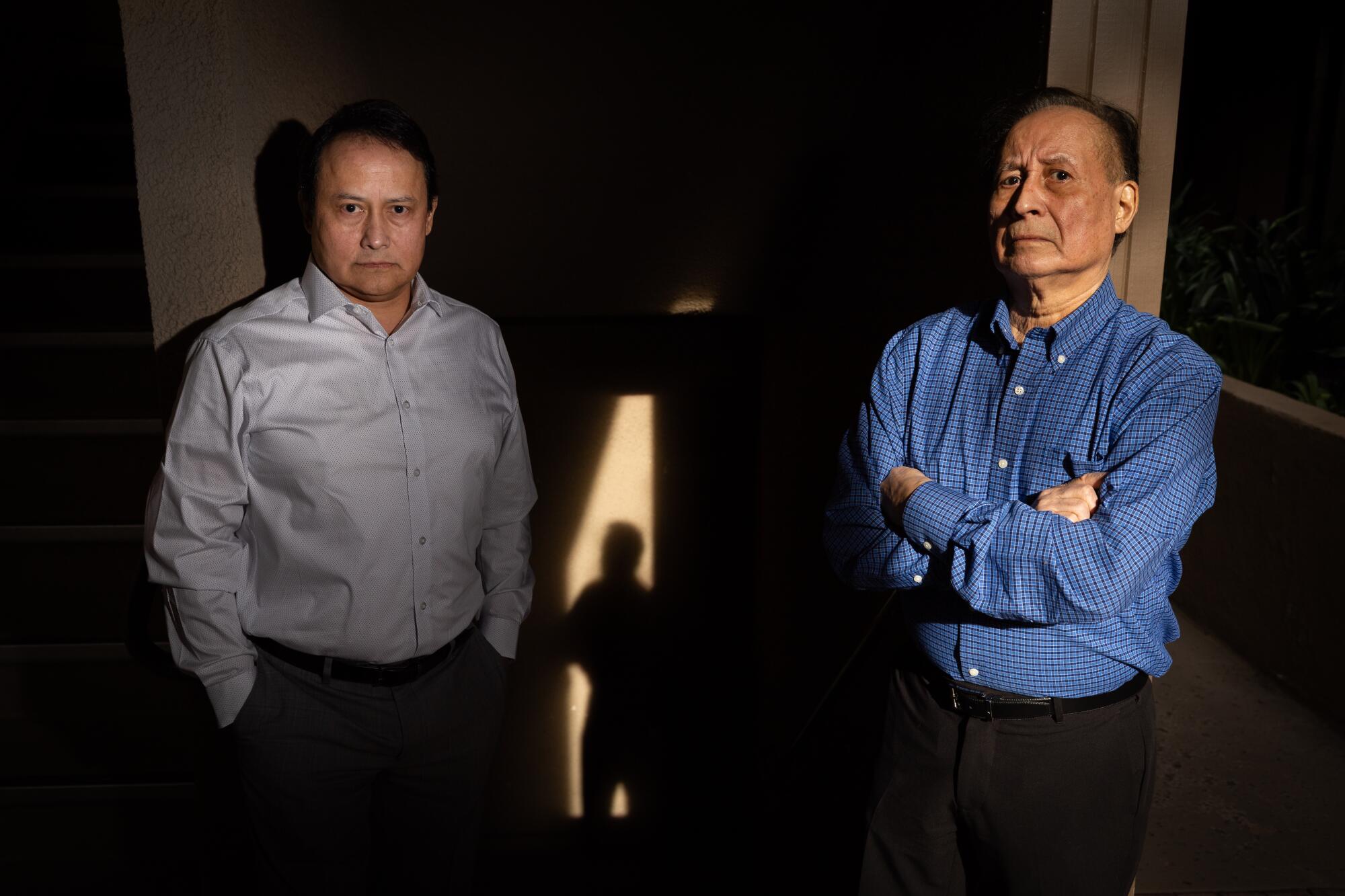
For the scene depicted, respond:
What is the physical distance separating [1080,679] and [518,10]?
2118mm

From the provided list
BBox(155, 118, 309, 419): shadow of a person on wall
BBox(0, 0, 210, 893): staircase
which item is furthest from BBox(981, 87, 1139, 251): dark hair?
BBox(0, 0, 210, 893): staircase

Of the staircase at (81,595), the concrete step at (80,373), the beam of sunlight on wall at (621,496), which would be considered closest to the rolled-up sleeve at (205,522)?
the staircase at (81,595)

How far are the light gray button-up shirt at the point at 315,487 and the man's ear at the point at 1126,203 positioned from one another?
1141 mm

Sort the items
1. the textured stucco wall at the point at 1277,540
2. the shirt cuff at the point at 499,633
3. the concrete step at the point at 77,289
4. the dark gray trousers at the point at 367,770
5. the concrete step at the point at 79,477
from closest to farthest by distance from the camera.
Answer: the dark gray trousers at the point at 367,770 → the shirt cuff at the point at 499,633 → the concrete step at the point at 79,477 → the concrete step at the point at 77,289 → the textured stucco wall at the point at 1277,540

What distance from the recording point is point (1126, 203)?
5.04ft

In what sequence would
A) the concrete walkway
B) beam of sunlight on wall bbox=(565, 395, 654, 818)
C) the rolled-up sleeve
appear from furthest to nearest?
1. beam of sunlight on wall bbox=(565, 395, 654, 818)
2. the concrete walkway
3. the rolled-up sleeve

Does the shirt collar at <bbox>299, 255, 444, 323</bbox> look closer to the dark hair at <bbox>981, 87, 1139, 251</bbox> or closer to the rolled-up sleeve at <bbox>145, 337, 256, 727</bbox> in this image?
the rolled-up sleeve at <bbox>145, 337, 256, 727</bbox>

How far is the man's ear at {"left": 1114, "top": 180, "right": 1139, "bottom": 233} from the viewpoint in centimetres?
152

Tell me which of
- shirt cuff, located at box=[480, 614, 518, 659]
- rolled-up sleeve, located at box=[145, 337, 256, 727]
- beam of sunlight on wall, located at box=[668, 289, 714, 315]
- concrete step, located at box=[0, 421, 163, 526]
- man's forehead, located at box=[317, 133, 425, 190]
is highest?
man's forehead, located at box=[317, 133, 425, 190]

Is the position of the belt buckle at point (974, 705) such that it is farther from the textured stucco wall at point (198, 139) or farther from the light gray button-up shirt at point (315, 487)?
the textured stucco wall at point (198, 139)

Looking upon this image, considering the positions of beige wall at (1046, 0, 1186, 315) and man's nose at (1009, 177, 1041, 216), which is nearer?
man's nose at (1009, 177, 1041, 216)

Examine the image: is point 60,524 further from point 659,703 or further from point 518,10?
point 659,703

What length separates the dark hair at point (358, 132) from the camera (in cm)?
173

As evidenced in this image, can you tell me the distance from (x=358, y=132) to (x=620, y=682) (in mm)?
2588
